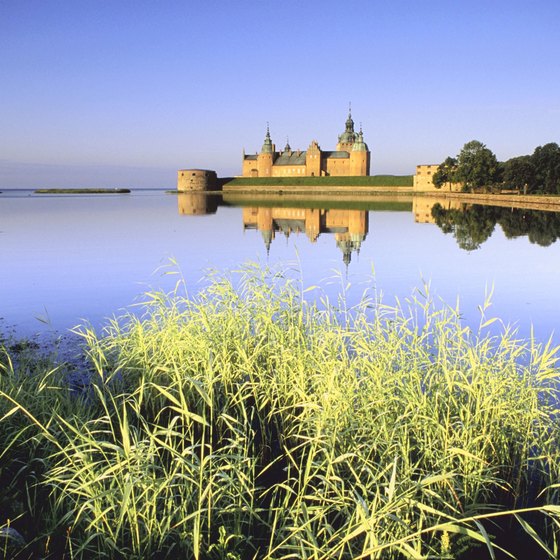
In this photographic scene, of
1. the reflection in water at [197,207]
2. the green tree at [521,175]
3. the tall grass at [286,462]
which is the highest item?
the green tree at [521,175]

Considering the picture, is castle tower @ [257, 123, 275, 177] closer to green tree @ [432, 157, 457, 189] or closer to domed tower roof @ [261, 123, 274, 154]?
domed tower roof @ [261, 123, 274, 154]

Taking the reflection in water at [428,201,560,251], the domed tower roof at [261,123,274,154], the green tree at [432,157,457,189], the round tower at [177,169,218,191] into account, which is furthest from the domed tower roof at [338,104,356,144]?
the reflection in water at [428,201,560,251]

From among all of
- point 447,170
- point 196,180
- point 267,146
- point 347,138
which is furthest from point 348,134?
point 447,170

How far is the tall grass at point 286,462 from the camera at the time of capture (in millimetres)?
2842

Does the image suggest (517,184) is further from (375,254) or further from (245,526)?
(245,526)

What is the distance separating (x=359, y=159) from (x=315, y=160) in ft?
35.6

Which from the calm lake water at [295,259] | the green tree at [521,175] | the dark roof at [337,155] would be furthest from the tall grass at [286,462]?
the dark roof at [337,155]

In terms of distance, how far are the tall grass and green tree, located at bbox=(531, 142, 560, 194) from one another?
55.1 metres

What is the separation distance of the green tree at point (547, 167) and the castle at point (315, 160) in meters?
47.2

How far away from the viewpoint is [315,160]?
114062 millimetres

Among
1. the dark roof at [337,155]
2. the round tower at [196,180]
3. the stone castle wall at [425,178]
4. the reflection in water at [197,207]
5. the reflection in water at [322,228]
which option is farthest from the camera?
the dark roof at [337,155]

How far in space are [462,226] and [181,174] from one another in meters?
84.6

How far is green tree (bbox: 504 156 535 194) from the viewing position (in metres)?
59.2

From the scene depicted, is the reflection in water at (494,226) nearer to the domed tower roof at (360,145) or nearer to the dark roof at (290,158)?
the domed tower roof at (360,145)
